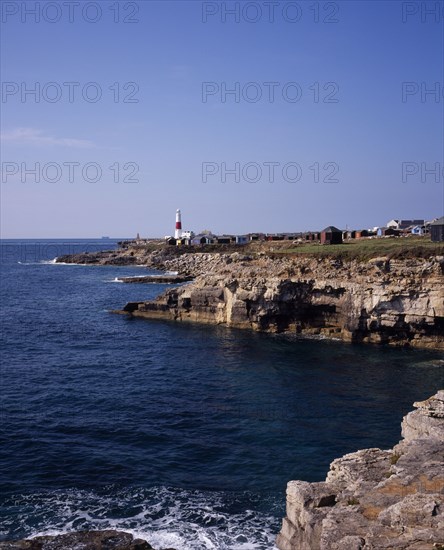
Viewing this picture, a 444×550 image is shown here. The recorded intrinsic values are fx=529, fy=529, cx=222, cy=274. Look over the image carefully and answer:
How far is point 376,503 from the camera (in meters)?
13.7

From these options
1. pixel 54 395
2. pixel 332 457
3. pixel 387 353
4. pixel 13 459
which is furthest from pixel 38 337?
pixel 332 457

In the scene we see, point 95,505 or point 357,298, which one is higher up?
point 357,298

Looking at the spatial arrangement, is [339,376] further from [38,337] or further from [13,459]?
[38,337]

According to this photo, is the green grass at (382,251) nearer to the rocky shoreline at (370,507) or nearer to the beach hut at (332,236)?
the beach hut at (332,236)

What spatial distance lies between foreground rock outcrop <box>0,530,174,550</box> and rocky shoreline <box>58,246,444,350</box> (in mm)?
35958

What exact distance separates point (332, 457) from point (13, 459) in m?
15.1

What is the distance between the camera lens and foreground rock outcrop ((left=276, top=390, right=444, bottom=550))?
471 inches

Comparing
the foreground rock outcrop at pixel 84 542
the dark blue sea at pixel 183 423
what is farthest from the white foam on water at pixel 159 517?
the foreground rock outcrop at pixel 84 542

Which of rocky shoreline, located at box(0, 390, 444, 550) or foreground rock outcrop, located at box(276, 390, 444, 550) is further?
rocky shoreline, located at box(0, 390, 444, 550)

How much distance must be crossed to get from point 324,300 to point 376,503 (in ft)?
137

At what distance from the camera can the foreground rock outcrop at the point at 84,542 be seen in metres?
17.7

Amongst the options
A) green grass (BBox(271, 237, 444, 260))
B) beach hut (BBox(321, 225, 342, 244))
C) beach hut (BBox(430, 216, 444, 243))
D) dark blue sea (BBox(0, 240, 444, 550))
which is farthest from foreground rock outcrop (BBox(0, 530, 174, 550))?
beach hut (BBox(321, 225, 342, 244))

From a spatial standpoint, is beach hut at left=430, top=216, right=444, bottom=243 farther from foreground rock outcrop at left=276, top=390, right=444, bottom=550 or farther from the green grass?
foreground rock outcrop at left=276, top=390, right=444, bottom=550

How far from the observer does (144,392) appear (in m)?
35.9
